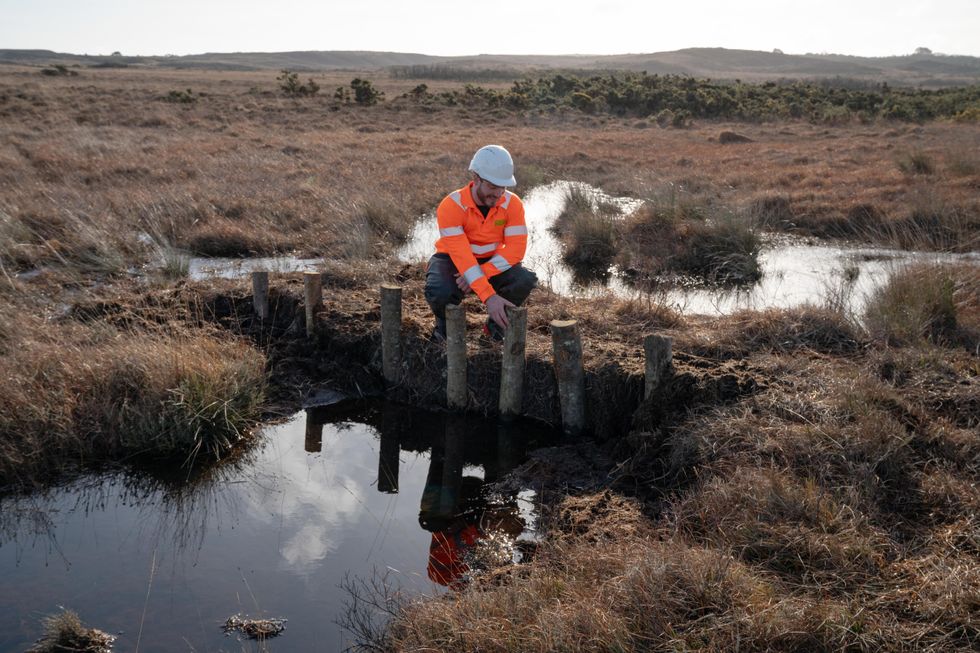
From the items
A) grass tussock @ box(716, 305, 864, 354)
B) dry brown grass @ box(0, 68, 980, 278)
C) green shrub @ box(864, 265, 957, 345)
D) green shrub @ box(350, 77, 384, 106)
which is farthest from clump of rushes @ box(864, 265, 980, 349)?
green shrub @ box(350, 77, 384, 106)

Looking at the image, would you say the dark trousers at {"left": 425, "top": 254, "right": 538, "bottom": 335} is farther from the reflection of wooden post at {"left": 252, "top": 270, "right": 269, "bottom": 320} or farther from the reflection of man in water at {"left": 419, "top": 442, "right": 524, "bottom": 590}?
the reflection of wooden post at {"left": 252, "top": 270, "right": 269, "bottom": 320}

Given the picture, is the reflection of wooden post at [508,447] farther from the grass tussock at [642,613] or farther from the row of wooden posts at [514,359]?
the grass tussock at [642,613]

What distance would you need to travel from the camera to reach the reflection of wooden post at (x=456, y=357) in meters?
6.26

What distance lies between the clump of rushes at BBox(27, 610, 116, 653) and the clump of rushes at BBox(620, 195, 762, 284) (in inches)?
311

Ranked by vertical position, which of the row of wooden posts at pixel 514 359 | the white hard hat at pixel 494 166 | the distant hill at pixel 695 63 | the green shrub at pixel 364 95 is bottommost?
the row of wooden posts at pixel 514 359

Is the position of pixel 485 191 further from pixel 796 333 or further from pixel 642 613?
pixel 642 613

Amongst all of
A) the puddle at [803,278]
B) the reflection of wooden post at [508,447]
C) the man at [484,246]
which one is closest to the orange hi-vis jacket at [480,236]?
the man at [484,246]

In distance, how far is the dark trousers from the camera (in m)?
6.62

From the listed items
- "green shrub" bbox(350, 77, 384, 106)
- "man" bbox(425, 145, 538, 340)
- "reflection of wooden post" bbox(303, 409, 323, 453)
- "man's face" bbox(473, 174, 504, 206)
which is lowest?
"reflection of wooden post" bbox(303, 409, 323, 453)

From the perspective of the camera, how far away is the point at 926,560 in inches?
147

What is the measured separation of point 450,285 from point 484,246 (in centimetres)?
44

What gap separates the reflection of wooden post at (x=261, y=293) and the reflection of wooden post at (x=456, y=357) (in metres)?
2.25

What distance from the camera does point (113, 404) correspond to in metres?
5.81

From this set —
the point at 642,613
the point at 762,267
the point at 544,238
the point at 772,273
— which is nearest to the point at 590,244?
the point at 544,238
